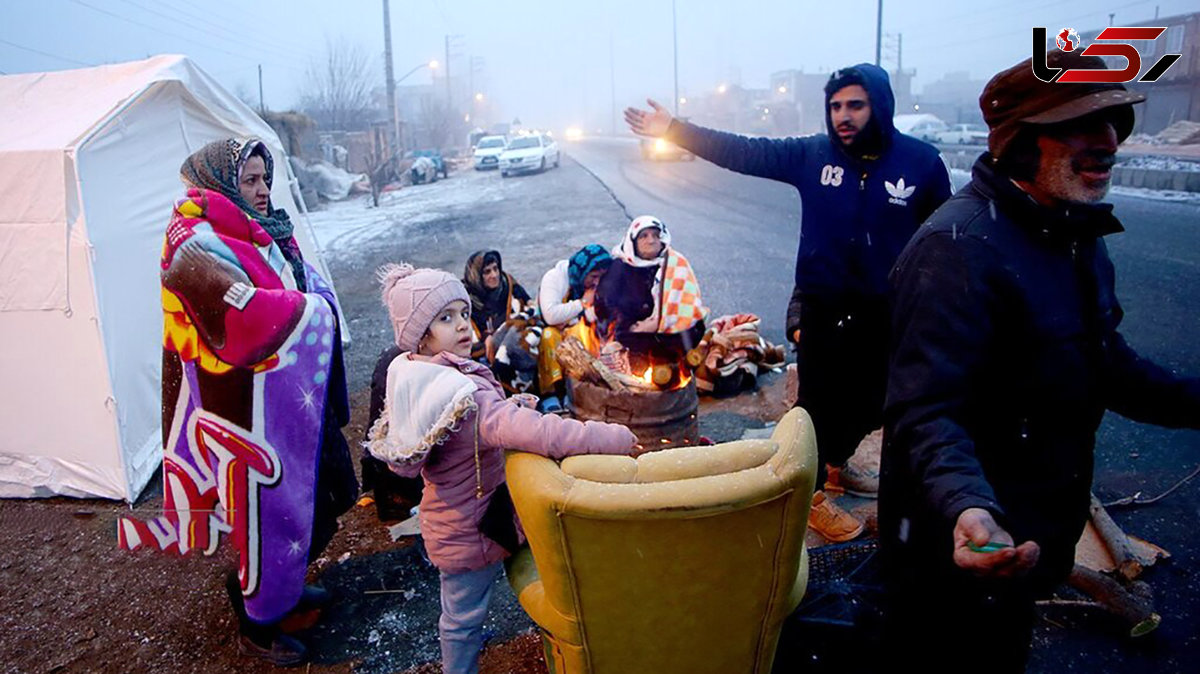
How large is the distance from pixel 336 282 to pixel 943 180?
948 cm

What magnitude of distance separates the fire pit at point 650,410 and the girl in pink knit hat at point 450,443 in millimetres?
1649

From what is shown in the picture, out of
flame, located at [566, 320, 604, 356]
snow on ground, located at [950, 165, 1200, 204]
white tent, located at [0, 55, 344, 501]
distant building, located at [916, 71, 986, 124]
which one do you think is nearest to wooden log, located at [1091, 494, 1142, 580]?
flame, located at [566, 320, 604, 356]

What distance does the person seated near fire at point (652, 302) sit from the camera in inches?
199

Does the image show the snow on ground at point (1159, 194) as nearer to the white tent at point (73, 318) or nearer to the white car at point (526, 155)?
the white tent at point (73, 318)

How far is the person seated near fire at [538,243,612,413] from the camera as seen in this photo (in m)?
5.45

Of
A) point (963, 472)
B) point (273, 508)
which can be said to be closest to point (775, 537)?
point (963, 472)

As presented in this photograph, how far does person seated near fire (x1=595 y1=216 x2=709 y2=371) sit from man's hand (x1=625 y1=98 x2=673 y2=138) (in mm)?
996

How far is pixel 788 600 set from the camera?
6.86ft

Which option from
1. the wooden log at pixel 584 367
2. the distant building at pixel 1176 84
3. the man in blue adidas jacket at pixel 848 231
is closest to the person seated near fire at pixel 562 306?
the wooden log at pixel 584 367

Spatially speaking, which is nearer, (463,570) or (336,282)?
(463,570)

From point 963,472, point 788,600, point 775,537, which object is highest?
point 963,472

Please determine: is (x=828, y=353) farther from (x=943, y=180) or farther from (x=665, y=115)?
(x=665, y=115)

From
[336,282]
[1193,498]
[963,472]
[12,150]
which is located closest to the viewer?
[963,472]

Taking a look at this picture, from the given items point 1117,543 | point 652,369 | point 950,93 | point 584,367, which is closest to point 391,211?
point 584,367
